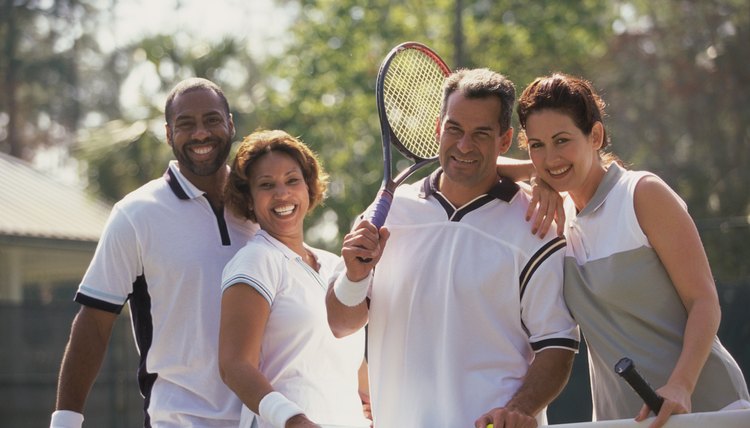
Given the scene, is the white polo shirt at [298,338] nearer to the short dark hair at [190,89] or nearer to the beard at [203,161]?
the beard at [203,161]

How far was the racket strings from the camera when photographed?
16.3 ft

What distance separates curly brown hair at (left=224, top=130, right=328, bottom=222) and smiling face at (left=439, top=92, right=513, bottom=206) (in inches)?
29.8

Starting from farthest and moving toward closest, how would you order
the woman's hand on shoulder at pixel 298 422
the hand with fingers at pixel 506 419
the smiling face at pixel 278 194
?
1. the smiling face at pixel 278 194
2. the woman's hand on shoulder at pixel 298 422
3. the hand with fingers at pixel 506 419

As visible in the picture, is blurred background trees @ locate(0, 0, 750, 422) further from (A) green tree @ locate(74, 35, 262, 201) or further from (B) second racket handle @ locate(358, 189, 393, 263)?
(B) second racket handle @ locate(358, 189, 393, 263)

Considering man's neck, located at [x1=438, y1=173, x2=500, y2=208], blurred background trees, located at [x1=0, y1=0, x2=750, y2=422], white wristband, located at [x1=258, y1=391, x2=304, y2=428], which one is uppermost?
blurred background trees, located at [x1=0, y1=0, x2=750, y2=422]

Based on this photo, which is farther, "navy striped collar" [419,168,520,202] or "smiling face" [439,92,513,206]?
"navy striped collar" [419,168,520,202]

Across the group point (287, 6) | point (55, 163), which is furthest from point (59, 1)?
point (287, 6)

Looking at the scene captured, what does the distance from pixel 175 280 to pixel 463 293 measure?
130cm

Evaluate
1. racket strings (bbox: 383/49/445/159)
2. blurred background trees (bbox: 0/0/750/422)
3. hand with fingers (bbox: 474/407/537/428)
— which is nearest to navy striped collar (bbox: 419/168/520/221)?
racket strings (bbox: 383/49/445/159)

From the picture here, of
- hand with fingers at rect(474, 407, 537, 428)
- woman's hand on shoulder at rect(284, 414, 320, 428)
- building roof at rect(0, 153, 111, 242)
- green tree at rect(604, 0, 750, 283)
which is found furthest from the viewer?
green tree at rect(604, 0, 750, 283)

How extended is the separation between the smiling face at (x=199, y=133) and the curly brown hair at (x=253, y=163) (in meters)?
0.24

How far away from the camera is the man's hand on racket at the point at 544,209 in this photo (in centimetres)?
422

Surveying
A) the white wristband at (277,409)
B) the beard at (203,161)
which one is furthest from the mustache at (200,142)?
the white wristband at (277,409)

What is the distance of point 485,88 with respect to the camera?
14.1ft
